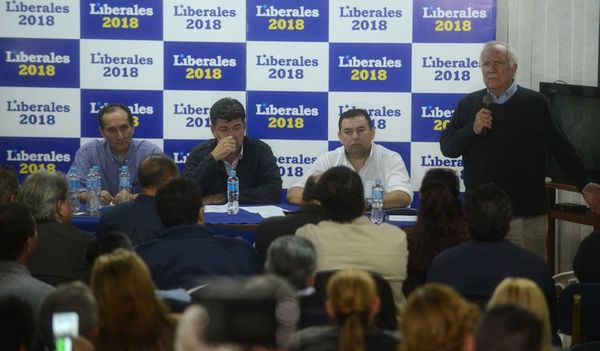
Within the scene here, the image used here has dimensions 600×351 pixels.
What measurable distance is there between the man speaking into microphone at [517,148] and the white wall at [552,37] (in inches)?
46.0

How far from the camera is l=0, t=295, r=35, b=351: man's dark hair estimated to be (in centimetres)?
248

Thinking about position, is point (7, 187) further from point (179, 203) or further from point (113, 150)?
point (113, 150)

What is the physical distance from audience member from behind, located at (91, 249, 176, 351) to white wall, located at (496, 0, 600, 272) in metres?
4.53

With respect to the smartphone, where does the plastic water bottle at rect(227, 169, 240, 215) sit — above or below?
below

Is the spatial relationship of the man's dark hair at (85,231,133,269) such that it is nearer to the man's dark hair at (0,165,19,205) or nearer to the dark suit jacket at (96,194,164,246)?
the dark suit jacket at (96,194,164,246)

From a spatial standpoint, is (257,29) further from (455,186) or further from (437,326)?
(437,326)

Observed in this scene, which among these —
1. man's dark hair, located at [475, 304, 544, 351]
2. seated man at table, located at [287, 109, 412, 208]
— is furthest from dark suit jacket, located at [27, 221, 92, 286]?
man's dark hair, located at [475, 304, 544, 351]

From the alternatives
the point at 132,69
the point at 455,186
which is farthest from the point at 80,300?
the point at 132,69

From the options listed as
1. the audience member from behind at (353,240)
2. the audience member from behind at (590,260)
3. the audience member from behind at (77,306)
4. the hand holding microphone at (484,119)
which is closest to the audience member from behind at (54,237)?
the audience member from behind at (353,240)

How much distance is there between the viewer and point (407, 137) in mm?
6535

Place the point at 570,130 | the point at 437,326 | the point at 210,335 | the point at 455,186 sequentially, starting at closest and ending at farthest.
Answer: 1. the point at 210,335
2. the point at 437,326
3. the point at 455,186
4. the point at 570,130

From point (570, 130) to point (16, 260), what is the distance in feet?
13.2

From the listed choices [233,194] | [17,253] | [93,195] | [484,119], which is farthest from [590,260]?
[93,195]

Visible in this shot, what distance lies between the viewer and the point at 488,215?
3568 mm
